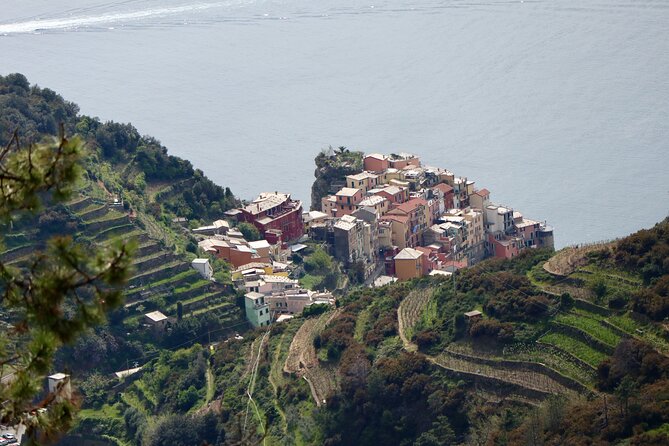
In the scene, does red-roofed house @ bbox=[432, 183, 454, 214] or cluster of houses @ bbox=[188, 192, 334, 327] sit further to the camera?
red-roofed house @ bbox=[432, 183, 454, 214]

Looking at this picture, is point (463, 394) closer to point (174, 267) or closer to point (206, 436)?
point (206, 436)

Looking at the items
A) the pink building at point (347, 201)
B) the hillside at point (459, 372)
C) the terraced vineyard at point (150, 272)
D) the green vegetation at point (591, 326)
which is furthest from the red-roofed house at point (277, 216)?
the green vegetation at point (591, 326)

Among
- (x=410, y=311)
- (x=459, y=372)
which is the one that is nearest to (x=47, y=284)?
(x=459, y=372)

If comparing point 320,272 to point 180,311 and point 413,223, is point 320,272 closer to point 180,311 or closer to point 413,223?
point 413,223

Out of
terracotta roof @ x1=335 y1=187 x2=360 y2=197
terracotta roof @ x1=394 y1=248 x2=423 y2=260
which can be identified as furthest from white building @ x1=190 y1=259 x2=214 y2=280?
terracotta roof @ x1=335 y1=187 x2=360 y2=197

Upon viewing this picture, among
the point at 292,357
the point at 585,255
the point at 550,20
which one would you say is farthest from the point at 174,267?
the point at 550,20

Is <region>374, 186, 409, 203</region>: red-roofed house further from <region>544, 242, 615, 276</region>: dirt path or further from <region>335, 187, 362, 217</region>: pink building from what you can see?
<region>544, 242, 615, 276</region>: dirt path
